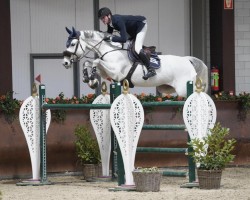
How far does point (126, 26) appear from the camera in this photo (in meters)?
13.7

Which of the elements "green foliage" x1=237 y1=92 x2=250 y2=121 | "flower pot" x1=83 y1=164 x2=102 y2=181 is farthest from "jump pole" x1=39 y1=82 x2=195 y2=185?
"green foliage" x1=237 y1=92 x2=250 y2=121

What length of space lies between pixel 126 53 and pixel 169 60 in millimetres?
774

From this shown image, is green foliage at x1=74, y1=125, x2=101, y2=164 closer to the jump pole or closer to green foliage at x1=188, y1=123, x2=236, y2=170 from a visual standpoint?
the jump pole

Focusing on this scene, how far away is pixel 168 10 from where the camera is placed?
1877 cm

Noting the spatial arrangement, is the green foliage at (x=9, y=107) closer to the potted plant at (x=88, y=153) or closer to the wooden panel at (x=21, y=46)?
the potted plant at (x=88, y=153)

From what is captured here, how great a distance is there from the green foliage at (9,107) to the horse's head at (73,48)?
93 cm

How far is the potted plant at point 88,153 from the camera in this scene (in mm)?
13828

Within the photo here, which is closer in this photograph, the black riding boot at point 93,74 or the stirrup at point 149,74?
the black riding boot at point 93,74

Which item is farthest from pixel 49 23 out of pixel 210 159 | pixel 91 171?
pixel 210 159

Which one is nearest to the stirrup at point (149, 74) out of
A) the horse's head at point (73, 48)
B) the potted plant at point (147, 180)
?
the horse's head at point (73, 48)

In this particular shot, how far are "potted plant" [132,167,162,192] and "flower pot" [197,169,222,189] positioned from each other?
1.91ft

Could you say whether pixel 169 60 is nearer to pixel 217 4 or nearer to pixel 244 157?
pixel 244 157

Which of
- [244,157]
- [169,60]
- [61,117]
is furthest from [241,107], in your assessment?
[61,117]

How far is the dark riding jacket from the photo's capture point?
13344 mm
